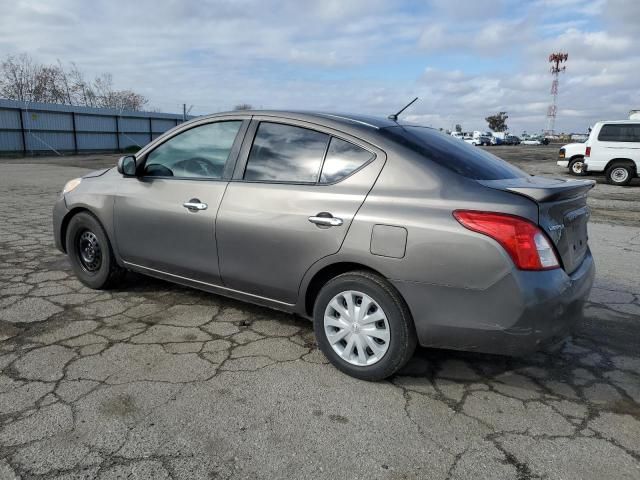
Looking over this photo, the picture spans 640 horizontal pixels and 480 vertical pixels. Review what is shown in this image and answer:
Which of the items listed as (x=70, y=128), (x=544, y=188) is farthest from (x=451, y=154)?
(x=70, y=128)

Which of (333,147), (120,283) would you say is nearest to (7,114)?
(120,283)

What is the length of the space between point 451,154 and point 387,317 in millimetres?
1106

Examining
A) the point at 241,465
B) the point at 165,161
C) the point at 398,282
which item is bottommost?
the point at 241,465

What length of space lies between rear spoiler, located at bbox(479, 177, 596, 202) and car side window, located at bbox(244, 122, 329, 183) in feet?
3.42

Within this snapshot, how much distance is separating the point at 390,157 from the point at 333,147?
0.40m

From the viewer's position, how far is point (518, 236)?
260 cm

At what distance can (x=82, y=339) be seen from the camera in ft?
11.7

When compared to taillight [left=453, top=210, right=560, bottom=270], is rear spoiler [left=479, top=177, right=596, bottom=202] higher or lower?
higher

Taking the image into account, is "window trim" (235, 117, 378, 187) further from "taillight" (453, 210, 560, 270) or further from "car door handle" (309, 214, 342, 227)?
"taillight" (453, 210, 560, 270)

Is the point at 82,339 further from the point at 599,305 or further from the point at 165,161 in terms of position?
the point at 599,305

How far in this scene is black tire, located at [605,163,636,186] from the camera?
623 inches

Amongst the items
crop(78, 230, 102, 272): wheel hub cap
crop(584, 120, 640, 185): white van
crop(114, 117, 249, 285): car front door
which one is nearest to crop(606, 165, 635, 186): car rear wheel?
crop(584, 120, 640, 185): white van

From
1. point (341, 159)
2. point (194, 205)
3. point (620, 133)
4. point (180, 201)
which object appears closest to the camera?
point (341, 159)

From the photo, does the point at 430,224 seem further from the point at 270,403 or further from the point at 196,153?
the point at 196,153
